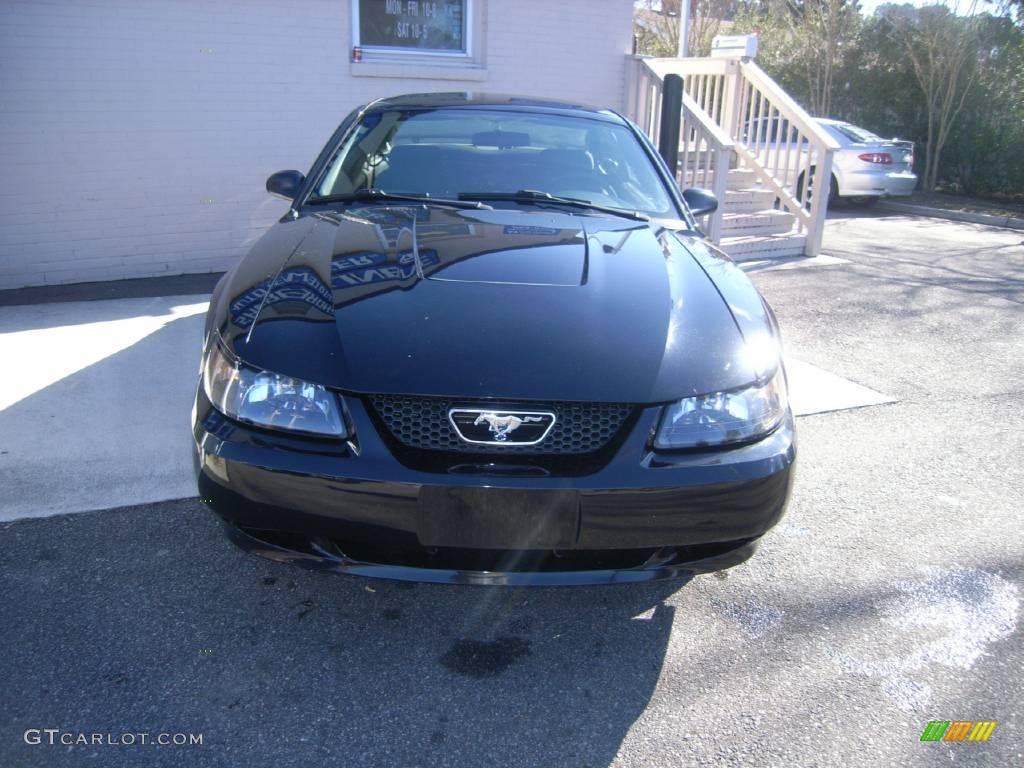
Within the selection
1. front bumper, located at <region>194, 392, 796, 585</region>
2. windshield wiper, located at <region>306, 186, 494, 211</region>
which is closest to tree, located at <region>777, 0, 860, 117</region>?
windshield wiper, located at <region>306, 186, 494, 211</region>

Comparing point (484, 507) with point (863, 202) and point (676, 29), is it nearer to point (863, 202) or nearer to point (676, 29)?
point (863, 202)

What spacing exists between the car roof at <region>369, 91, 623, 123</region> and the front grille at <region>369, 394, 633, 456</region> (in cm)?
233

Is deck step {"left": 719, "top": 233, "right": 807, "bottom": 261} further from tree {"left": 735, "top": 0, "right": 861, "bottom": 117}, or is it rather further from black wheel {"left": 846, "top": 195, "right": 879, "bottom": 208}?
tree {"left": 735, "top": 0, "right": 861, "bottom": 117}

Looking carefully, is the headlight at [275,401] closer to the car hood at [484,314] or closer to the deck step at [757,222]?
the car hood at [484,314]

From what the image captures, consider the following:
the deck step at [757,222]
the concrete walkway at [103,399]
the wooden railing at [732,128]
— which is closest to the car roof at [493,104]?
the concrete walkway at [103,399]

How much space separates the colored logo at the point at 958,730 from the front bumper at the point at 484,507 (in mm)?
692

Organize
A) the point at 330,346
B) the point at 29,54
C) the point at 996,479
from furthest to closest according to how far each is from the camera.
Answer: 1. the point at 29,54
2. the point at 996,479
3. the point at 330,346

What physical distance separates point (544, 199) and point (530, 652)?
6.21 ft

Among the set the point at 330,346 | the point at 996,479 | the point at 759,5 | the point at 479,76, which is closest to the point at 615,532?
the point at 330,346

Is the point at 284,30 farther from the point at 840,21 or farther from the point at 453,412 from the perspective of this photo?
the point at 840,21

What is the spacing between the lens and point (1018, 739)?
2.32 m

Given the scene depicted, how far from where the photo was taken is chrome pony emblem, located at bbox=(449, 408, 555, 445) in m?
2.28

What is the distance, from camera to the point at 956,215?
13.2 meters

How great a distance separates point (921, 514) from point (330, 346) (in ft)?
8.52
